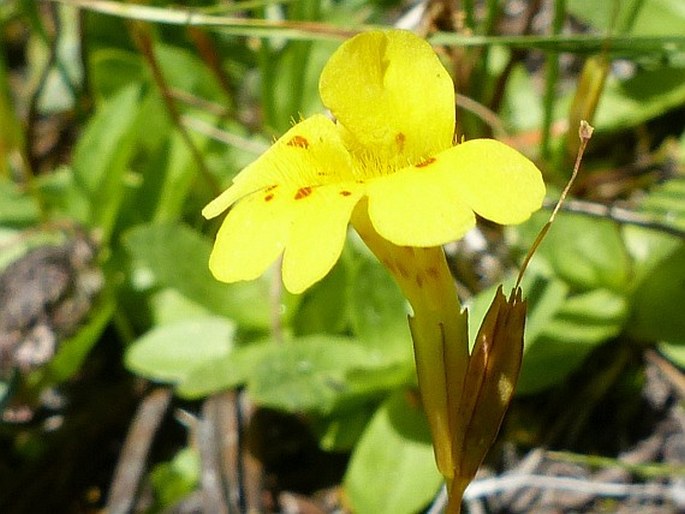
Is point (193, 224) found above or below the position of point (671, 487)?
above

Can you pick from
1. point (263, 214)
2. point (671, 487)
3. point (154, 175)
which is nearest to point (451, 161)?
point (263, 214)

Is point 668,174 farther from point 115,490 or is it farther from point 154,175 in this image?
point 115,490

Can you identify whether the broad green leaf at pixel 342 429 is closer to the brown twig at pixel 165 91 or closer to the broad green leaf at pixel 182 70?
the brown twig at pixel 165 91

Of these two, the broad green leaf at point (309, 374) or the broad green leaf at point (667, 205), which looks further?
the broad green leaf at point (667, 205)


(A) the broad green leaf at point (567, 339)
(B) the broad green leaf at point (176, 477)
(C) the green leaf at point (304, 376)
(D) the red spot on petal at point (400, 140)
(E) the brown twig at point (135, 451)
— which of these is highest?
(D) the red spot on petal at point (400, 140)

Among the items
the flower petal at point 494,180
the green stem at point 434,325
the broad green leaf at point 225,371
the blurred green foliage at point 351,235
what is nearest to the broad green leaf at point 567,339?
the blurred green foliage at point 351,235

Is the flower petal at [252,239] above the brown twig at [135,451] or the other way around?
A: above
